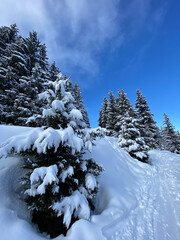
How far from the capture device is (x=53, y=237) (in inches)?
97.8

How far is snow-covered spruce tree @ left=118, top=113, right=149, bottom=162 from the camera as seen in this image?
9.76 meters

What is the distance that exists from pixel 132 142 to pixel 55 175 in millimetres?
Answer: 9227

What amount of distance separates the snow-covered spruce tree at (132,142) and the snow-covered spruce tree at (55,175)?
7488 mm

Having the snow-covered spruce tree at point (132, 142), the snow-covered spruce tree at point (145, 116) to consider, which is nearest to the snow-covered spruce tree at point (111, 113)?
the snow-covered spruce tree at point (145, 116)

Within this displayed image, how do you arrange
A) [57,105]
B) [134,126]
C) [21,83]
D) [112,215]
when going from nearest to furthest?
[112,215] → [57,105] → [21,83] → [134,126]

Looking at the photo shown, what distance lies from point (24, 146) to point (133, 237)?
3.67m

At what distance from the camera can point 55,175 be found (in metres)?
2.37

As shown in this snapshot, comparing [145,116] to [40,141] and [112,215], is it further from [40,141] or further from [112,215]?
[40,141]

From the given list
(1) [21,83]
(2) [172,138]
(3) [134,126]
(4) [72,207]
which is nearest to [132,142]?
(3) [134,126]

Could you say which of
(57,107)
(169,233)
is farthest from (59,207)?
(169,233)

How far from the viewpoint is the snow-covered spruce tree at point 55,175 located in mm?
2420

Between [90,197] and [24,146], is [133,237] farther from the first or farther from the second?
[24,146]

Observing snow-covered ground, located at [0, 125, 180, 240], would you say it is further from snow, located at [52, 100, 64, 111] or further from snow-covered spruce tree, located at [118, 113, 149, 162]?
Result: snow-covered spruce tree, located at [118, 113, 149, 162]

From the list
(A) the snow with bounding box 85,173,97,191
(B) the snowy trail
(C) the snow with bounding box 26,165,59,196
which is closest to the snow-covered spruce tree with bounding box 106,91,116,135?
(B) the snowy trail
